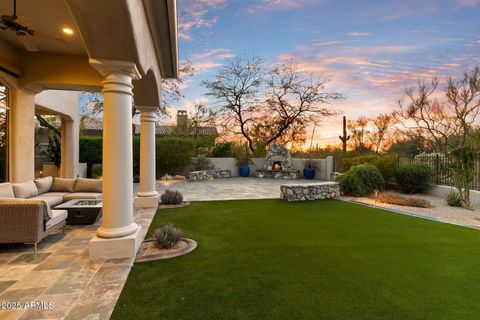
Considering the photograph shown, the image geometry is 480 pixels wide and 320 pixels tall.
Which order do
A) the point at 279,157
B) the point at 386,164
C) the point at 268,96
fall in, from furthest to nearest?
the point at 268,96, the point at 279,157, the point at 386,164

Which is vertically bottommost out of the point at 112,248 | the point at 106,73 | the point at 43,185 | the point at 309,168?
the point at 112,248

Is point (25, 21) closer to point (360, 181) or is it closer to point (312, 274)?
point (312, 274)

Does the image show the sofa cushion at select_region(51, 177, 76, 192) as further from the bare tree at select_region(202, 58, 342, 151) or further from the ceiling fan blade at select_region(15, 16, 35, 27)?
the bare tree at select_region(202, 58, 342, 151)

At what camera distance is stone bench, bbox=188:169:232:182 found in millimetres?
13461

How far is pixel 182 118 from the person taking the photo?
61.6 feet

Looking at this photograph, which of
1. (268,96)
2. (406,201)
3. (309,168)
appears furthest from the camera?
(268,96)

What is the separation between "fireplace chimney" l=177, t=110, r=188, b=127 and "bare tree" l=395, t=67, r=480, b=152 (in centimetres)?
1306

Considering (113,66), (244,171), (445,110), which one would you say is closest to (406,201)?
(445,110)

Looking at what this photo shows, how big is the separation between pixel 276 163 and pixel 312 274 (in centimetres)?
A: 1251

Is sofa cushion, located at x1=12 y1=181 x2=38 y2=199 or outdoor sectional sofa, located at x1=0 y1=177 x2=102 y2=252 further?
sofa cushion, located at x1=12 y1=181 x2=38 y2=199

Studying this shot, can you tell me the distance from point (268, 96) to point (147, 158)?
12436mm

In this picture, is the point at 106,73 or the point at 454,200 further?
the point at 454,200

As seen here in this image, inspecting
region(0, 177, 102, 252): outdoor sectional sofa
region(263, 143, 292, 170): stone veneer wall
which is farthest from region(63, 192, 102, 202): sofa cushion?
region(263, 143, 292, 170): stone veneer wall

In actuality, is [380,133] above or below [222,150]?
above
